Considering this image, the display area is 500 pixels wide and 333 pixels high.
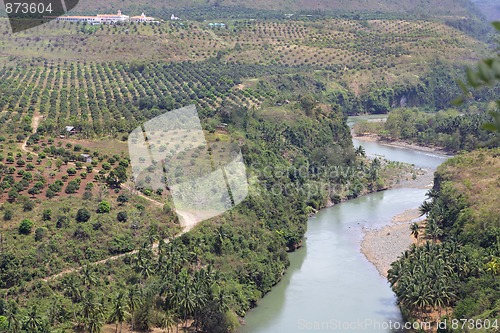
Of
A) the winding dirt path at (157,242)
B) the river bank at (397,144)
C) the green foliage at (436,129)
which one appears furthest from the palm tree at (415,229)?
the river bank at (397,144)

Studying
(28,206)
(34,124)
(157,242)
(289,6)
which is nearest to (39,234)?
(28,206)

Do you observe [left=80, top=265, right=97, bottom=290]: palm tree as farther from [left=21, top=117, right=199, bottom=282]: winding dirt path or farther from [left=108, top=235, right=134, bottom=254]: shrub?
[left=108, top=235, right=134, bottom=254]: shrub

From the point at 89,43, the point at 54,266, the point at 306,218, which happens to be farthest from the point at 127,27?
the point at 54,266

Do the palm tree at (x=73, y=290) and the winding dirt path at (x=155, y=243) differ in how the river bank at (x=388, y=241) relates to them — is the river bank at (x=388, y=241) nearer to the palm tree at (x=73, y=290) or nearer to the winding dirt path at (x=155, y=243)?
the winding dirt path at (x=155, y=243)

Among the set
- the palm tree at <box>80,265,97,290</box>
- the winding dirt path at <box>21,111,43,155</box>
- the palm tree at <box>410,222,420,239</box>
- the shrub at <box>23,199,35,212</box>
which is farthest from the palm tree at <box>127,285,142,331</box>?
the winding dirt path at <box>21,111,43,155</box>

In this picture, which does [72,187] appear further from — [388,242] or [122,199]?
[388,242]

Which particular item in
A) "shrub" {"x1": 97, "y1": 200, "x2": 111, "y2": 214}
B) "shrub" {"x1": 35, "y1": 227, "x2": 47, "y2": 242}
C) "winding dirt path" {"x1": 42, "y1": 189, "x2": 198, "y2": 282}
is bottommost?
"winding dirt path" {"x1": 42, "y1": 189, "x2": 198, "y2": 282}

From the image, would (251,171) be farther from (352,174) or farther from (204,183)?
(352,174)

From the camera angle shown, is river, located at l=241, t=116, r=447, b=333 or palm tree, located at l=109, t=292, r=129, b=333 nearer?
palm tree, located at l=109, t=292, r=129, b=333
